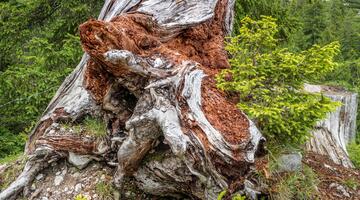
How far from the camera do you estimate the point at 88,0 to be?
28.4 ft

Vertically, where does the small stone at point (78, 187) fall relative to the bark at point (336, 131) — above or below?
above

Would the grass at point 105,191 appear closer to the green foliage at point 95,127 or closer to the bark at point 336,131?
the green foliage at point 95,127

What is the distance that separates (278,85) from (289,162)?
0.76 metres

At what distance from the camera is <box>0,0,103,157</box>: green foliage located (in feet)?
26.6

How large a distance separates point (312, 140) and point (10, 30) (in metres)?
6.34

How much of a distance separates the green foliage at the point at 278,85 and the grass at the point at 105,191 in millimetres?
1572

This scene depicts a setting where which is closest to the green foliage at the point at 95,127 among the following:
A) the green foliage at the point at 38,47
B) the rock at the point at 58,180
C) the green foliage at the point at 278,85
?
the rock at the point at 58,180

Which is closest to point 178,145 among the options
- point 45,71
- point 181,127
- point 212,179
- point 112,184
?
point 181,127

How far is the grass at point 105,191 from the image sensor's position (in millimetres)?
4098

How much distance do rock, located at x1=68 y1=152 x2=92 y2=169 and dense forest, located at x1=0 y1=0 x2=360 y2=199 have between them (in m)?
0.46

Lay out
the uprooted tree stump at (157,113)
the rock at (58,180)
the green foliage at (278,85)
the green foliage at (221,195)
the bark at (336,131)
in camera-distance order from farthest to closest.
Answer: the bark at (336,131) < the rock at (58,180) < the green foliage at (278,85) < the uprooted tree stump at (157,113) < the green foliage at (221,195)

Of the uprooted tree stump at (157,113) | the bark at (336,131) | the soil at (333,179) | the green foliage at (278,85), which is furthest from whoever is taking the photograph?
the bark at (336,131)

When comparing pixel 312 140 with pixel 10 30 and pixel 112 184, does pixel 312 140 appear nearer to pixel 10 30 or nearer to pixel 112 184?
pixel 112 184

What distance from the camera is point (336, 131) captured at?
20.4 feet
